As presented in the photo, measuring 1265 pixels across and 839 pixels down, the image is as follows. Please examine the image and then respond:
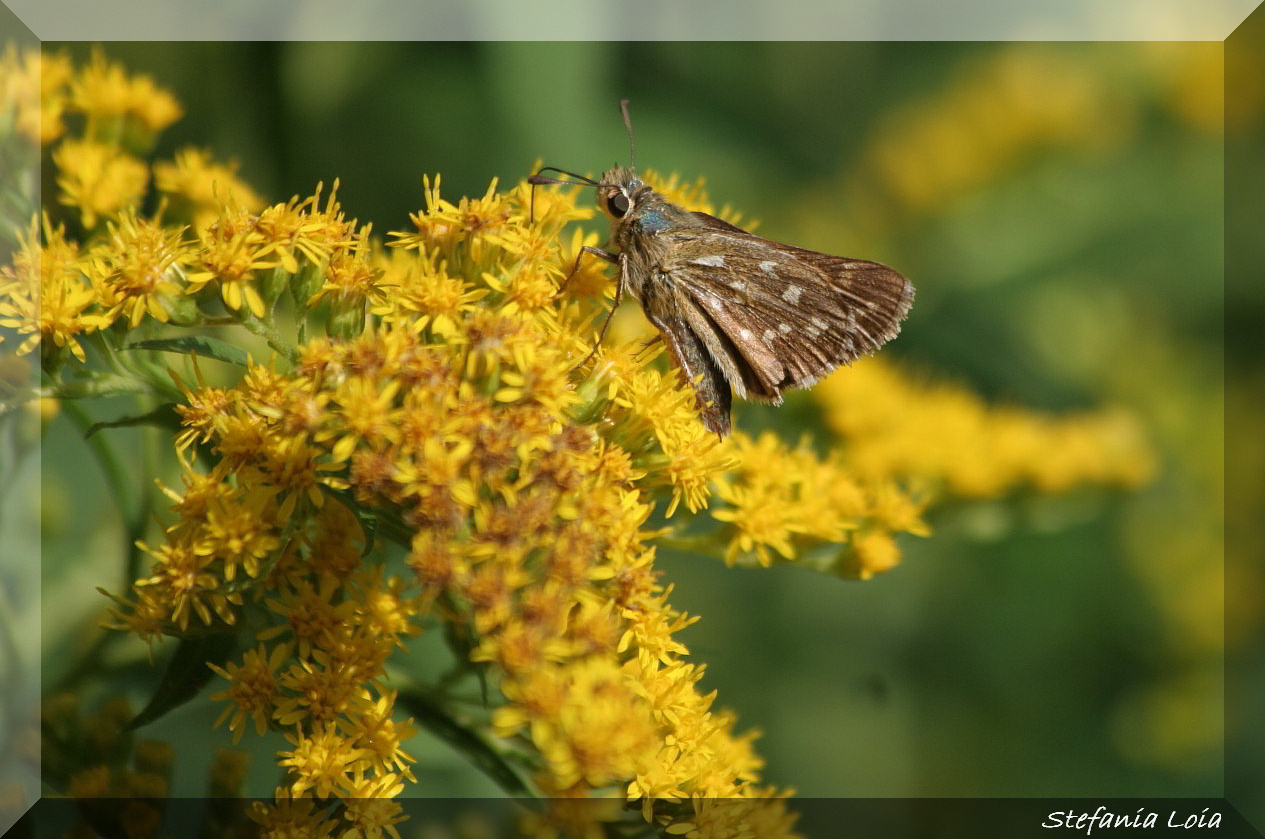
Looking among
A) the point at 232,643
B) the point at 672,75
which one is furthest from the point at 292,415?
the point at 672,75

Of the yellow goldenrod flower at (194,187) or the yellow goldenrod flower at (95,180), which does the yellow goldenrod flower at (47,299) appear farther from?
the yellow goldenrod flower at (194,187)

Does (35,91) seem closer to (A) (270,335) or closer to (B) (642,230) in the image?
(A) (270,335)

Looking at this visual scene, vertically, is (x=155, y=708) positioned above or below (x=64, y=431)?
below

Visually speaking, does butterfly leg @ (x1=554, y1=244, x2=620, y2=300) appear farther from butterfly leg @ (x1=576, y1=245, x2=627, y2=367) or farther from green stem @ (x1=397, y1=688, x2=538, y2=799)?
green stem @ (x1=397, y1=688, x2=538, y2=799)

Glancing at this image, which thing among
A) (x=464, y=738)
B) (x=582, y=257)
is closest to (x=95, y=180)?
(x=582, y=257)

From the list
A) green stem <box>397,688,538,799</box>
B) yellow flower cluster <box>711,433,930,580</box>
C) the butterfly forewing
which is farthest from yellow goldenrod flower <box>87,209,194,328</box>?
yellow flower cluster <box>711,433,930,580</box>

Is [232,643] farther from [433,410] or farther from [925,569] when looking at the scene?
[925,569]
